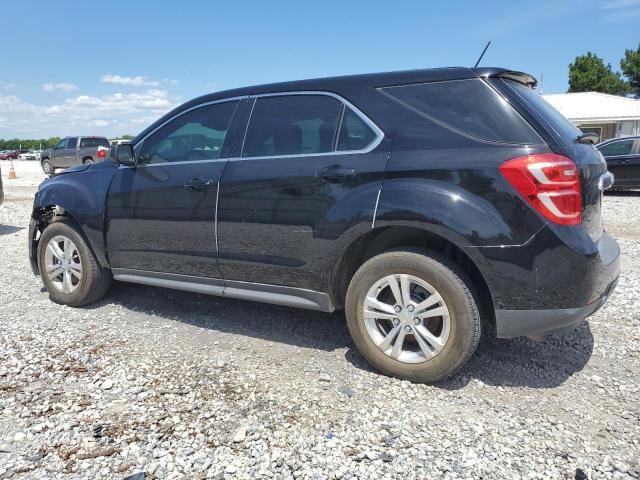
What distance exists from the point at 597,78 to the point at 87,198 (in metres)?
53.3

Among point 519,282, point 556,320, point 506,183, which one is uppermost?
point 506,183

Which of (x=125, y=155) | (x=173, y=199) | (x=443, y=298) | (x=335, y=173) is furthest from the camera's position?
(x=125, y=155)

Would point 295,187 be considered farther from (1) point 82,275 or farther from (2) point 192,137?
(1) point 82,275

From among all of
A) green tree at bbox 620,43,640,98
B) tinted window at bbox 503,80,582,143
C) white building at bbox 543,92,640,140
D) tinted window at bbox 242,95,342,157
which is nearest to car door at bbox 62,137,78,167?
tinted window at bbox 242,95,342,157

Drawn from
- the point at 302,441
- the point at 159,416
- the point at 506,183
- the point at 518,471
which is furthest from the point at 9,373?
the point at 506,183

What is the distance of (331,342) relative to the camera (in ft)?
12.0

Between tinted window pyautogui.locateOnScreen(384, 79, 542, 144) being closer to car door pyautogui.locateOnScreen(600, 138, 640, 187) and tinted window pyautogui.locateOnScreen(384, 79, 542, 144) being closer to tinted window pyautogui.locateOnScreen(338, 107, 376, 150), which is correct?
tinted window pyautogui.locateOnScreen(338, 107, 376, 150)

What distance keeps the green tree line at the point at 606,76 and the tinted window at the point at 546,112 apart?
51.3 m

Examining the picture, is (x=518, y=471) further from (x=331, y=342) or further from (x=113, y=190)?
(x=113, y=190)

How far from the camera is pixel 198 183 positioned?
3.59m

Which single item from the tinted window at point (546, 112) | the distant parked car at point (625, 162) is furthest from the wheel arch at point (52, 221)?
the distant parked car at point (625, 162)

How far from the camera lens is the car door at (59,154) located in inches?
1030

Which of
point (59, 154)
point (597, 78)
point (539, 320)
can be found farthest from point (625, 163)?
point (597, 78)

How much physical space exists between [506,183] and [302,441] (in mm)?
1730
